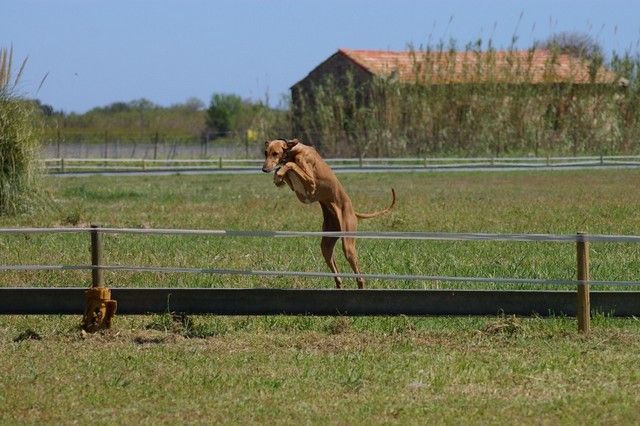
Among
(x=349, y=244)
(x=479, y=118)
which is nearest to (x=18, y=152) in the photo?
(x=349, y=244)

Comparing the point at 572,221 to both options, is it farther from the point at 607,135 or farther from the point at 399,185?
the point at 607,135

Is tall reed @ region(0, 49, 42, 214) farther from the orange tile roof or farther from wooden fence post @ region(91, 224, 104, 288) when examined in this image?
the orange tile roof

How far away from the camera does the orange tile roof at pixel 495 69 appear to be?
61.2 m

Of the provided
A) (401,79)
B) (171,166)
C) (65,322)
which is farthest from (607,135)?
(65,322)

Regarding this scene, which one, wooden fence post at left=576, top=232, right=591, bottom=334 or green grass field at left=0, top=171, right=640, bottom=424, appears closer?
green grass field at left=0, top=171, right=640, bottom=424

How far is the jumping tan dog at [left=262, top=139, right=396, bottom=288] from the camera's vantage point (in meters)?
12.5

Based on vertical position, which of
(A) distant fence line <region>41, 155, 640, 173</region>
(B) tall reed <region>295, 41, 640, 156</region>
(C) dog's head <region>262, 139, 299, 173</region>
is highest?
(B) tall reed <region>295, 41, 640, 156</region>

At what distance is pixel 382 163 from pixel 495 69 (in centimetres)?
854

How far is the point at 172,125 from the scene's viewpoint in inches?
4215

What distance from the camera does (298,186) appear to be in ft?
42.3

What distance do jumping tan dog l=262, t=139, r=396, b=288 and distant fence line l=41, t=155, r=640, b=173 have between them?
124 feet

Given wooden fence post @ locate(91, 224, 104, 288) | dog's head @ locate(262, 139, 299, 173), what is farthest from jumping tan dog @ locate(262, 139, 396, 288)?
wooden fence post @ locate(91, 224, 104, 288)

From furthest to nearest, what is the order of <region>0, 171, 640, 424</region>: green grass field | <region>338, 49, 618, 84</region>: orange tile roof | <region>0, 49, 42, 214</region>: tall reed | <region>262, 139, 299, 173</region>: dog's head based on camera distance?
1. <region>338, 49, 618, 84</region>: orange tile roof
2. <region>0, 49, 42, 214</region>: tall reed
3. <region>262, 139, 299, 173</region>: dog's head
4. <region>0, 171, 640, 424</region>: green grass field

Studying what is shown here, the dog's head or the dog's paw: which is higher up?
the dog's head
